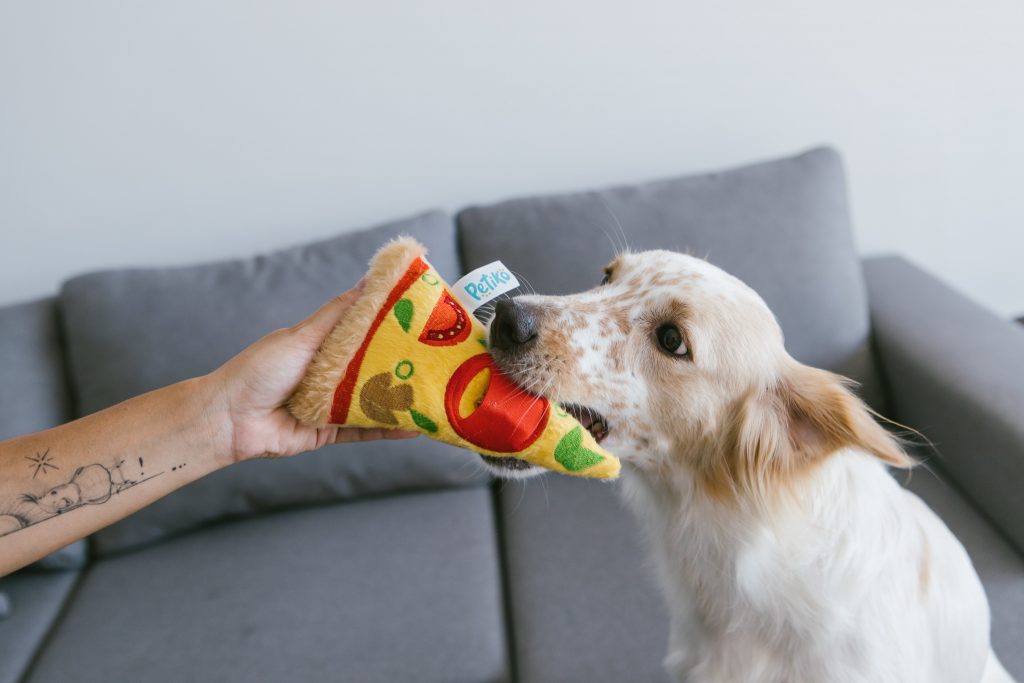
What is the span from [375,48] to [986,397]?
185 centimetres

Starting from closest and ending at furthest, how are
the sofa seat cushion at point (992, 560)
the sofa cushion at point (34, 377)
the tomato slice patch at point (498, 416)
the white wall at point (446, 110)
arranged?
the tomato slice patch at point (498, 416) < the sofa seat cushion at point (992, 560) < the sofa cushion at point (34, 377) < the white wall at point (446, 110)

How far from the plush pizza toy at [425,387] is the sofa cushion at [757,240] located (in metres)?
0.87

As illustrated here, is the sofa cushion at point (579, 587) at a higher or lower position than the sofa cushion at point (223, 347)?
lower

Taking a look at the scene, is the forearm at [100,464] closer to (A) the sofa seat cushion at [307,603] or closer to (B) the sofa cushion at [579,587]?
(A) the sofa seat cushion at [307,603]

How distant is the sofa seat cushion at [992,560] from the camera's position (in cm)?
146

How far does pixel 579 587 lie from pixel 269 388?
892mm

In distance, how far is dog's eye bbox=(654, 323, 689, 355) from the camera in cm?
122

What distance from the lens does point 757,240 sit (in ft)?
6.36

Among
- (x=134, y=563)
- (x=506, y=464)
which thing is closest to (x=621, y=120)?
(x=506, y=464)

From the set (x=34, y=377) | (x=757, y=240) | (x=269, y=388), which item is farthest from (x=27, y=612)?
(x=757, y=240)

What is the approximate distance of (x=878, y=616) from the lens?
1186 mm

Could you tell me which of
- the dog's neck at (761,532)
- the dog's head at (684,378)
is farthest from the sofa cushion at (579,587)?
the dog's head at (684,378)

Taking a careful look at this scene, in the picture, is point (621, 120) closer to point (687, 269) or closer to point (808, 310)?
point (808, 310)

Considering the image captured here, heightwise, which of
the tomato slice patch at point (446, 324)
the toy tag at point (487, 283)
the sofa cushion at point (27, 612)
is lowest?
the sofa cushion at point (27, 612)
